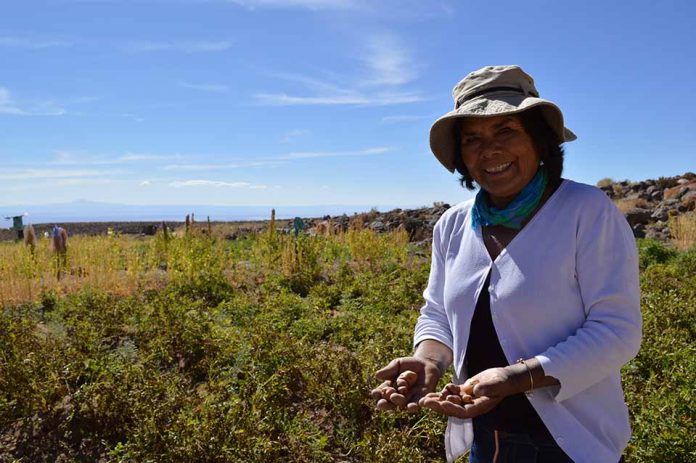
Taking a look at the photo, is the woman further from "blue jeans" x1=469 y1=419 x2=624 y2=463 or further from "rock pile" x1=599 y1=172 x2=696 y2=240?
"rock pile" x1=599 y1=172 x2=696 y2=240

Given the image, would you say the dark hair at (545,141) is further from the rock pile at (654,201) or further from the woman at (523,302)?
the rock pile at (654,201)

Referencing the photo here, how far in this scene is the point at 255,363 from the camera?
4.32 meters

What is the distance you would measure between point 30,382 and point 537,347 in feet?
12.6

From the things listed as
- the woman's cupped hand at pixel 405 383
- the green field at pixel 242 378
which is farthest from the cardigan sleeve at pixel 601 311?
the green field at pixel 242 378

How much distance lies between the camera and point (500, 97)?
177 centimetres

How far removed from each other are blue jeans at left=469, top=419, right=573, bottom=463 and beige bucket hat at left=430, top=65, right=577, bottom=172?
900mm

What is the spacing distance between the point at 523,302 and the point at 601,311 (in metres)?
0.20

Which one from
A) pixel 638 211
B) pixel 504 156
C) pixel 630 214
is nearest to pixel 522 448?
pixel 504 156

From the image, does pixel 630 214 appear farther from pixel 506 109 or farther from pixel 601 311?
pixel 601 311

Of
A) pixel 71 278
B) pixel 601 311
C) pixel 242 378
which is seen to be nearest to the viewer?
pixel 601 311

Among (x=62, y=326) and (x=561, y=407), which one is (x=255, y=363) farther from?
(x=561, y=407)

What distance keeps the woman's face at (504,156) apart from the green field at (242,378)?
1.89 meters

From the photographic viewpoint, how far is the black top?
1.65 m

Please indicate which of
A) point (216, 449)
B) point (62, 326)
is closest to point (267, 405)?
point (216, 449)
